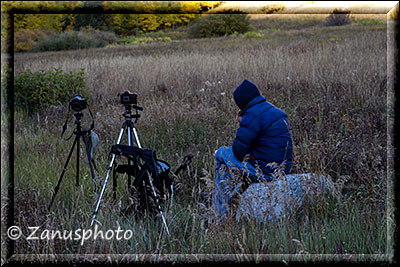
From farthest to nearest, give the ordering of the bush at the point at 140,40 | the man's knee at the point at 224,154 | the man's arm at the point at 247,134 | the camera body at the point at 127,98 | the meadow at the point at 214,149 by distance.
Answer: the bush at the point at 140,40, the man's knee at the point at 224,154, the man's arm at the point at 247,134, the camera body at the point at 127,98, the meadow at the point at 214,149

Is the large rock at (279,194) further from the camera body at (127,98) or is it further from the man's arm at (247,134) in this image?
the camera body at (127,98)

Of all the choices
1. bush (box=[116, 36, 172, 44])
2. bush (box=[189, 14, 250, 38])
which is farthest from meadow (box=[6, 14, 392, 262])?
bush (box=[189, 14, 250, 38])

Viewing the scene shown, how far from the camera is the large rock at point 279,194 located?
2.83 metres

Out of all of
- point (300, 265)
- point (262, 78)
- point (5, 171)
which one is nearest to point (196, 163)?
point (5, 171)

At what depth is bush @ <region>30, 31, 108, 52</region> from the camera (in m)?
23.5

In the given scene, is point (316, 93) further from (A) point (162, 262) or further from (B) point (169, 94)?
(A) point (162, 262)

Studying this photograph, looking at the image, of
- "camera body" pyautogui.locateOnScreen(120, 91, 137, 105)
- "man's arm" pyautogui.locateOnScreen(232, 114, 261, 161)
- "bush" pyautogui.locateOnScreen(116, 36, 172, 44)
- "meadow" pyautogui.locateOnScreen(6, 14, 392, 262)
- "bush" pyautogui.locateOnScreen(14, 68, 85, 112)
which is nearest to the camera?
"meadow" pyautogui.locateOnScreen(6, 14, 392, 262)

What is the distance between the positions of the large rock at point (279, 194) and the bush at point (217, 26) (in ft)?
75.1

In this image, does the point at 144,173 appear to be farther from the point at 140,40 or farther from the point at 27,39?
the point at 27,39

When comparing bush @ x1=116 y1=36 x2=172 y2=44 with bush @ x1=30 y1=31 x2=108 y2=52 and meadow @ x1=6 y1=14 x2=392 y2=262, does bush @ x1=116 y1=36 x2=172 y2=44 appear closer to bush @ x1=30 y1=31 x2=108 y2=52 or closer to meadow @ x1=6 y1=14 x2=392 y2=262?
bush @ x1=30 y1=31 x2=108 y2=52

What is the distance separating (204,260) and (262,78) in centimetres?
718

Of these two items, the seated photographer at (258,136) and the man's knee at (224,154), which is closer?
the seated photographer at (258,136)

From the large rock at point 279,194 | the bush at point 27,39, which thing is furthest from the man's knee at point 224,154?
the bush at point 27,39

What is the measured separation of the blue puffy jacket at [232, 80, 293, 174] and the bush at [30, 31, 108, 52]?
2170 cm
